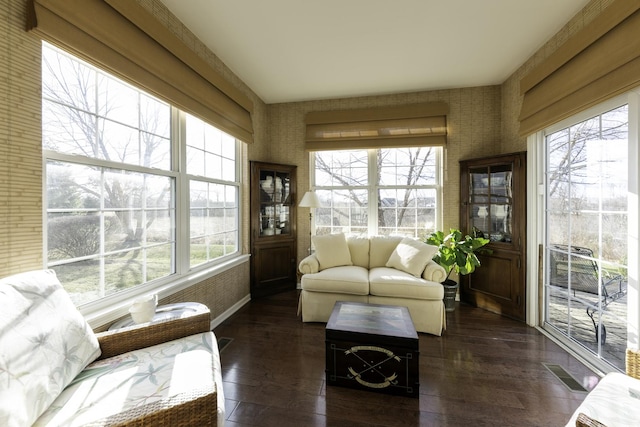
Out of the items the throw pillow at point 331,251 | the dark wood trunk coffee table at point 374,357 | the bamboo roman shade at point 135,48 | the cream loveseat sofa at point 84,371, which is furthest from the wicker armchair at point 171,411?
the throw pillow at point 331,251

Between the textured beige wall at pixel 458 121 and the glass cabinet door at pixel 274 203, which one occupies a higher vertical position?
the textured beige wall at pixel 458 121

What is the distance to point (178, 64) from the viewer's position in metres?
2.12

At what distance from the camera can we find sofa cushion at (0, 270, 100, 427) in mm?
856

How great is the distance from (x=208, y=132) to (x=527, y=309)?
394cm

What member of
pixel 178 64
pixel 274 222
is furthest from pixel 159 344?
pixel 274 222

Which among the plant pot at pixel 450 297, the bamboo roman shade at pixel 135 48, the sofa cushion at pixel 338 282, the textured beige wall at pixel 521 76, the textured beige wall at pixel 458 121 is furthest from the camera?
the textured beige wall at pixel 458 121

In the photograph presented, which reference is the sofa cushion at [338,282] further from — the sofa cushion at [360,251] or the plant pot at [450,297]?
the plant pot at [450,297]

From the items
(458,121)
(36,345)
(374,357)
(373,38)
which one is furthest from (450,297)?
(36,345)

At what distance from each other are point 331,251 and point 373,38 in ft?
7.59

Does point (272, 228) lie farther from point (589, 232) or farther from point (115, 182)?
point (589, 232)

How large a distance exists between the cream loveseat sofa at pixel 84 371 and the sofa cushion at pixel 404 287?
1750 millimetres

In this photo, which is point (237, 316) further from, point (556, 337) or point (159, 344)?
point (556, 337)

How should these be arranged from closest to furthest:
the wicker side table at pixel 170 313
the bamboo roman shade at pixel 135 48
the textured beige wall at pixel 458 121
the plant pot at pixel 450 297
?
the bamboo roman shade at pixel 135 48 < the wicker side table at pixel 170 313 < the plant pot at pixel 450 297 < the textured beige wall at pixel 458 121

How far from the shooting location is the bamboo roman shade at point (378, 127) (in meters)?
3.49
